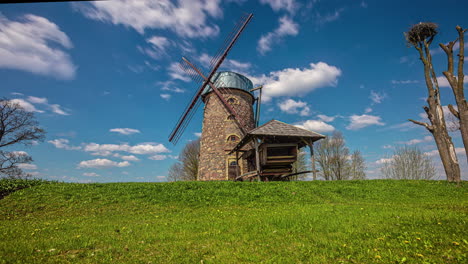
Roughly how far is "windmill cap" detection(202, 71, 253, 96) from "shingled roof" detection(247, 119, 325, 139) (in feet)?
26.5

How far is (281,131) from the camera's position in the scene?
16.8 metres

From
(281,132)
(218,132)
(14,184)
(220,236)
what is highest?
(218,132)

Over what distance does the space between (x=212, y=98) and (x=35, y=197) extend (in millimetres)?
16327

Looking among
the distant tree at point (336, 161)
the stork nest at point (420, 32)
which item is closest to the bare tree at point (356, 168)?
the distant tree at point (336, 161)

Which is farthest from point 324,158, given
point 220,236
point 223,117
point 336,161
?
point 220,236

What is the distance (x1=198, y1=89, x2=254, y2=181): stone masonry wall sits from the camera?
72.5 feet

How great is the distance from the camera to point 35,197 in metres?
11.5

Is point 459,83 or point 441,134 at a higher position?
point 459,83

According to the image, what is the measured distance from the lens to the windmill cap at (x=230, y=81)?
963 inches

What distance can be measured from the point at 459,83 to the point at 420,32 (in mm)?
5197

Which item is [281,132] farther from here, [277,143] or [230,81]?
[230,81]

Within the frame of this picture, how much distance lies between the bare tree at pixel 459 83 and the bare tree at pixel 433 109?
2410mm

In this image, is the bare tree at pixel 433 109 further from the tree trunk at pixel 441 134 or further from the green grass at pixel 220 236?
Result: the green grass at pixel 220 236

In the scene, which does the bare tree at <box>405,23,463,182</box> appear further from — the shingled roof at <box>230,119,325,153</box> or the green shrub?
the green shrub
